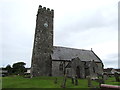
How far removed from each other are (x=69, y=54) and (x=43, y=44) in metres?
9.57

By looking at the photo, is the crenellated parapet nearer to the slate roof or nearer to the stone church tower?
the stone church tower

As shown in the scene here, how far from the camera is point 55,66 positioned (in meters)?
32.9

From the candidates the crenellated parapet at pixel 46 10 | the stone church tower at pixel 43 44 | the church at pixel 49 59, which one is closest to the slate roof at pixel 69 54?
the church at pixel 49 59

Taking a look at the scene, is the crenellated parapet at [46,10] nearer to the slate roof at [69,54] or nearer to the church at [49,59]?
the church at [49,59]

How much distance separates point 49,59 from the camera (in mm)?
33406

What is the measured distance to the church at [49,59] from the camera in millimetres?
31781

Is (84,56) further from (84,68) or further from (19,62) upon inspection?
(19,62)

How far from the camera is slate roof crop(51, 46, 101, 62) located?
115 ft

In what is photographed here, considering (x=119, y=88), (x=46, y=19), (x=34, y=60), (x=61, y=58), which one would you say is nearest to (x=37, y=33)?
(x=46, y=19)

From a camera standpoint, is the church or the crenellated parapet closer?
the church

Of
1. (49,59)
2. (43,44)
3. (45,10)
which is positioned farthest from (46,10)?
(49,59)

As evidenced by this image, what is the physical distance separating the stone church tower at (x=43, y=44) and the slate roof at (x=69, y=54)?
2.23m

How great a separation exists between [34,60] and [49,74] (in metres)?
5.74

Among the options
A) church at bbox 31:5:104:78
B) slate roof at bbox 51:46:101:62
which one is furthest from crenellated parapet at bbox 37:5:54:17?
slate roof at bbox 51:46:101:62
